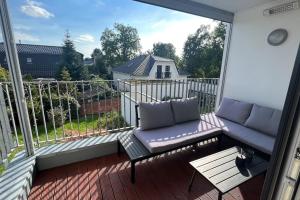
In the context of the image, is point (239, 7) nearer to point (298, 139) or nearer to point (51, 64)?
point (298, 139)

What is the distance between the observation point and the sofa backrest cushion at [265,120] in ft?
8.33

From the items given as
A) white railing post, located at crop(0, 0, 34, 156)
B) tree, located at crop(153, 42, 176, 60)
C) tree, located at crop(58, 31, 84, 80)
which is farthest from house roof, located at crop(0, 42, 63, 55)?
white railing post, located at crop(0, 0, 34, 156)

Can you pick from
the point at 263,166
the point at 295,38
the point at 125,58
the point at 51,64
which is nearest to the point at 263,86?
the point at 295,38

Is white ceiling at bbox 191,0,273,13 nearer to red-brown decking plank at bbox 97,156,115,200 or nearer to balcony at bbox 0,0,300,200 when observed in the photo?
balcony at bbox 0,0,300,200

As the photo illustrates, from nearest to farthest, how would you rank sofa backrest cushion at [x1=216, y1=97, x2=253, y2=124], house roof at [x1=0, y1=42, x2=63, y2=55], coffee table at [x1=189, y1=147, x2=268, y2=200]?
coffee table at [x1=189, y1=147, x2=268, y2=200]
sofa backrest cushion at [x1=216, y1=97, x2=253, y2=124]
house roof at [x1=0, y1=42, x2=63, y2=55]

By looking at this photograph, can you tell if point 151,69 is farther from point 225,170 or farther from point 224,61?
point 225,170

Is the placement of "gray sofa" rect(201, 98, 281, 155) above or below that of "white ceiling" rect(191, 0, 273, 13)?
below

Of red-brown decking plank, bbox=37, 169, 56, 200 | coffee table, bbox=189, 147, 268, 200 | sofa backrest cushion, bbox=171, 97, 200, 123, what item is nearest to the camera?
coffee table, bbox=189, 147, 268, 200

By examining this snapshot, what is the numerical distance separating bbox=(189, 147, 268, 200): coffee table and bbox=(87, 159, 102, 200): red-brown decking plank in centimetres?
111

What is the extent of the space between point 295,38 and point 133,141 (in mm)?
3060

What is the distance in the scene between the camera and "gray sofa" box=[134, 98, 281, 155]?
2.31 meters

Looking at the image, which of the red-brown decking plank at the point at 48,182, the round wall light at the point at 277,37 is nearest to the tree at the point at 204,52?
the round wall light at the point at 277,37

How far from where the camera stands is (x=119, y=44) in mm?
22453

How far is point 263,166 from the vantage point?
183 centimetres
